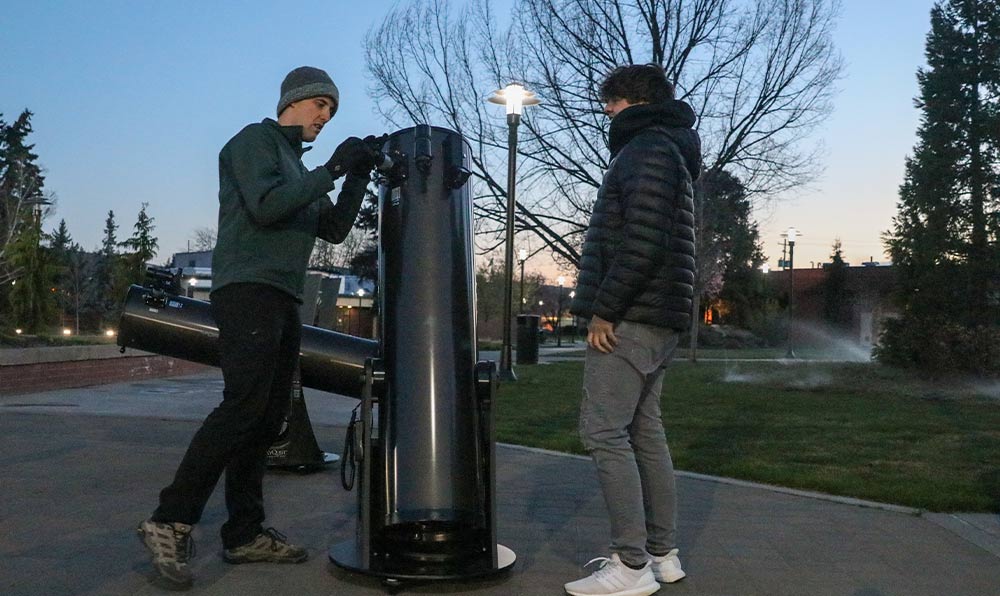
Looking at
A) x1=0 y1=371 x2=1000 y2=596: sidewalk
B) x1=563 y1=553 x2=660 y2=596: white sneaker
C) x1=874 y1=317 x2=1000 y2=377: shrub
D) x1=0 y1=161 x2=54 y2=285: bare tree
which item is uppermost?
x1=0 y1=161 x2=54 y2=285: bare tree

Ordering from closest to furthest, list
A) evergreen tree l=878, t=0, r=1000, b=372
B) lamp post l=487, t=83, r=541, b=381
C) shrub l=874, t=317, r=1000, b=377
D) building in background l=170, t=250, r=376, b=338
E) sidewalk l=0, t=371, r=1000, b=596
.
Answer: sidewalk l=0, t=371, r=1000, b=596
building in background l=170, t=250, r=376, b=338
lamp post l=487, t=83, r=541, b=381
shrub l=874, t=317, r=1000, b=377
evergreen tree l=878, t=0, r=1000, b=372

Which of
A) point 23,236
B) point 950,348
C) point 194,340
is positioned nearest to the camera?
point 194,340

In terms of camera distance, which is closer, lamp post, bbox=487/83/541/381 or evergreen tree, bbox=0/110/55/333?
lamp post, bbox=487/83/541/381

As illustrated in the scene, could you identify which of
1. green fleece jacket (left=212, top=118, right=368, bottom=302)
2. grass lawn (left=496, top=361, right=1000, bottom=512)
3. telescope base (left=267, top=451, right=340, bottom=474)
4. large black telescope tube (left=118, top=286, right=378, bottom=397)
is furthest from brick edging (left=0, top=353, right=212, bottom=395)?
green fleece jacket (left=212, top=118, right=368, bottom=302)

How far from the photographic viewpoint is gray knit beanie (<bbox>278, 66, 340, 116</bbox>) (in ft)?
12.2

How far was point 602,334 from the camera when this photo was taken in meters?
3.40

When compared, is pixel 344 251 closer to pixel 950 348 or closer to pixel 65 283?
pixel 65 283

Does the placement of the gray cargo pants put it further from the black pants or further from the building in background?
the building in background

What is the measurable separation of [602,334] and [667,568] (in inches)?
36.0

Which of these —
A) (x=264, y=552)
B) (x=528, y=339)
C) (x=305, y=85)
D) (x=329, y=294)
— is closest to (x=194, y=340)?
(x=264, y=552)

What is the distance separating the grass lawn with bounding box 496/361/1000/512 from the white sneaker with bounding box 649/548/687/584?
91.8 inches

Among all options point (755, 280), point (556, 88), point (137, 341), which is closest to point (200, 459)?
point (137, 341)

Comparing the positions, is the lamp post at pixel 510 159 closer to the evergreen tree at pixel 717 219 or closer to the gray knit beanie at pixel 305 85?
the evergreen tree at pixel 717 219

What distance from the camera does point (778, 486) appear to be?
5.91 metres
